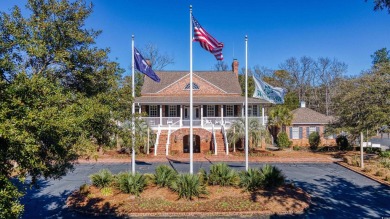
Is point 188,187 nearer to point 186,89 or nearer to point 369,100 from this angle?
point 369,100

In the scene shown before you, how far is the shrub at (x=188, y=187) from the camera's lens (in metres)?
11.5

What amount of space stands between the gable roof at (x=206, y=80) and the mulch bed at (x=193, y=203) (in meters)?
19.7

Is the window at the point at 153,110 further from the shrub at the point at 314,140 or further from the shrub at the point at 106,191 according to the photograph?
the shrub at the point at 106,191

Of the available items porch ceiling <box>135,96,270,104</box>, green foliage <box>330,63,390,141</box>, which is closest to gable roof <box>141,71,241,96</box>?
porch ceiling <box>135,96,270,104</box>

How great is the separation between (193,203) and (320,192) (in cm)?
652

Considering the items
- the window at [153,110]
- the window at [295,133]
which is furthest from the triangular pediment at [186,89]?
the window at [295,133]

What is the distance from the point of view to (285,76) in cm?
5675

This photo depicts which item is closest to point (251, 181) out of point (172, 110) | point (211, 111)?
point (211, 111)

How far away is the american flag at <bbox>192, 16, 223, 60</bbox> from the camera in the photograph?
12562 millimetres

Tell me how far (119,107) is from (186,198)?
4.81 m

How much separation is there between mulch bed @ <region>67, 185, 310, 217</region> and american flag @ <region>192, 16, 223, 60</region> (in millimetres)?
6295

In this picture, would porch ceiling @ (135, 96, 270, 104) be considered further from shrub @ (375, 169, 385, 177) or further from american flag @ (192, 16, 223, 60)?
american flag @ (192, 16, 223, 60)

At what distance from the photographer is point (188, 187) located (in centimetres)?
1148

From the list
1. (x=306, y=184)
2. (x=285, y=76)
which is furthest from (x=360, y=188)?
(x=285, y=76)
